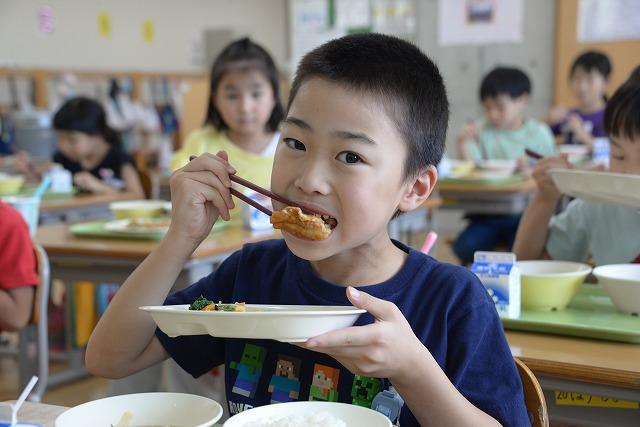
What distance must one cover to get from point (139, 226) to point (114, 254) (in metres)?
0.23

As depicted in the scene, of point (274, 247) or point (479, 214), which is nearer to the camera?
point (274, 247)

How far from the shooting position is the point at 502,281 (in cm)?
148

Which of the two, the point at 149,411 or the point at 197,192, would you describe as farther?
the point at 197,192

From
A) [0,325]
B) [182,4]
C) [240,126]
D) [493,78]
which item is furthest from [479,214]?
[182,4]

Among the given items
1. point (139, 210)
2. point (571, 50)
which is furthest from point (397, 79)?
point (571, 50)

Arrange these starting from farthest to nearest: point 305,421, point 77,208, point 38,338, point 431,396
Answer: point 77,208 < point 38,338 < point 431,396 < point 305,421

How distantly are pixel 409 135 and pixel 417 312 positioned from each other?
0.81 feet

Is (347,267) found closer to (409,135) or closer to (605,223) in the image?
(409,135)

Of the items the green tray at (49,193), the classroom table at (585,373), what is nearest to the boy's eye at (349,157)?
the classroom table at (585,373)

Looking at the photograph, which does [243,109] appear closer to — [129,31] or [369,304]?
[369,304]

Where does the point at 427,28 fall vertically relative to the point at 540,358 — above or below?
above

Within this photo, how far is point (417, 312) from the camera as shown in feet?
3.64

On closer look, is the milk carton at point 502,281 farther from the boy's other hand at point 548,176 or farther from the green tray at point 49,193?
the green tray at point 49,193

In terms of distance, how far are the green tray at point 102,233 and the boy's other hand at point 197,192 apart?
124 cm
